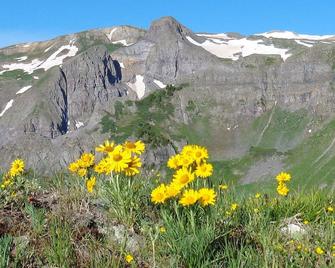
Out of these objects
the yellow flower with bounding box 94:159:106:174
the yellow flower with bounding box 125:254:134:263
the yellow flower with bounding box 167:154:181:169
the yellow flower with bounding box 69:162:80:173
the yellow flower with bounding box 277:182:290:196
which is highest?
the yellow flower with bounding box 167:154:181:169

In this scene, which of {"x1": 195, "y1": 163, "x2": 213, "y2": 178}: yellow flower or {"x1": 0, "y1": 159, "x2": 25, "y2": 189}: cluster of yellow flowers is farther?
{"x1": 0, "y1": 159, "x2": 25, "y2": 189}: cluster of yellow flowers

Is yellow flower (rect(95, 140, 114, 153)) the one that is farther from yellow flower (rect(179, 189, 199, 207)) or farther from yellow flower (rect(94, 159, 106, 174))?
yellow flower (rect(179, 189, 199, 207))

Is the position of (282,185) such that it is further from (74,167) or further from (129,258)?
(129,258)

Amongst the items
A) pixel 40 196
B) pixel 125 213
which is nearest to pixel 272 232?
pixel 125 213

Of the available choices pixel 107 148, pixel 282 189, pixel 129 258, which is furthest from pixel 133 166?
pixel 282 189

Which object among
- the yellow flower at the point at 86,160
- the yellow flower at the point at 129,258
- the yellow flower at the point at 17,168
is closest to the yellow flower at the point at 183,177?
the yellow flower at the point at 129,258

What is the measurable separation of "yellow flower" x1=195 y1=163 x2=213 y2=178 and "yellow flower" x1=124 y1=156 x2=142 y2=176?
875 millimetres

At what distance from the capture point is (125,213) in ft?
25.1

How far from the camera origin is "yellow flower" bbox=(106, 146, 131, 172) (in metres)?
7.25

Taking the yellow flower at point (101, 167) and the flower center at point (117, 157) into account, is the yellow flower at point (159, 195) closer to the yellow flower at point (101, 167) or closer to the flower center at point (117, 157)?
the flower center at point (117, 157)

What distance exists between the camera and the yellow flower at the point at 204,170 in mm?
7113

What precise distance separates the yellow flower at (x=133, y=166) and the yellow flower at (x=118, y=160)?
10 centimetres

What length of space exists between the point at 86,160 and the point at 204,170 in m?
2.72

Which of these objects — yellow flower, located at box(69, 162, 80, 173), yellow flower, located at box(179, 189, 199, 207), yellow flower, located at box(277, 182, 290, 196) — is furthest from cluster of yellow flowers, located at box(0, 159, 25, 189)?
yellow flower, located at box(277, 182, 290, 196)
